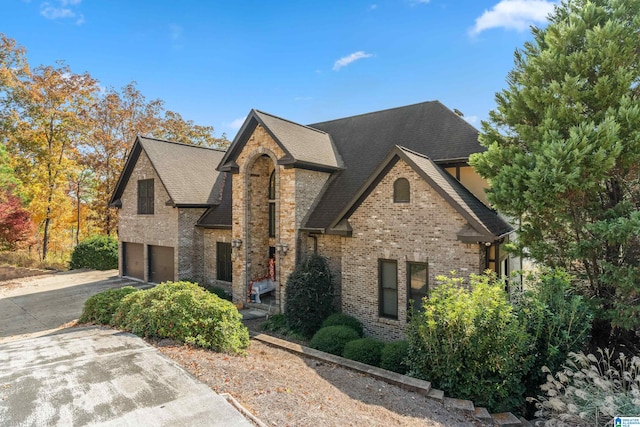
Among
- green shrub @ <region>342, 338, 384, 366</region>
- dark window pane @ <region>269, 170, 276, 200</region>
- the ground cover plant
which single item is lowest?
green shrub @ <region>342, 338, 384, 366</region>

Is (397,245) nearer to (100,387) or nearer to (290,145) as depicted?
(290,145)

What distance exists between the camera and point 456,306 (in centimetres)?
705

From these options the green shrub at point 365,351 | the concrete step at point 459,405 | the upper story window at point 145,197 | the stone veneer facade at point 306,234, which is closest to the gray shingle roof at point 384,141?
the stone veneer facade at point 306,234

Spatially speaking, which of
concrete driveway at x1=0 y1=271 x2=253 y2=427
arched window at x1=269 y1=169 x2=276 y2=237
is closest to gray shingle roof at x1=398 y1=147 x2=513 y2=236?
arched window at x1=269 y1=169 x2=276 y2=237

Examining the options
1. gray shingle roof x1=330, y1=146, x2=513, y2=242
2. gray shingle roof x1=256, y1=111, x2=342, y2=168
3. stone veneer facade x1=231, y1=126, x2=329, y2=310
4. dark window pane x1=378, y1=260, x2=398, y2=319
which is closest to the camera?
gray shingle roof x1=330, y1=146, x2=513, y2=242

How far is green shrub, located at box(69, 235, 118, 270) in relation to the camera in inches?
942

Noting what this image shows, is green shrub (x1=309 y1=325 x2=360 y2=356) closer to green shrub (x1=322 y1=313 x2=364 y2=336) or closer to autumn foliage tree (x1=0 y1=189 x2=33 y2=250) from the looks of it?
green shrub (x1=322 y1=313 x2=364 y2=336)

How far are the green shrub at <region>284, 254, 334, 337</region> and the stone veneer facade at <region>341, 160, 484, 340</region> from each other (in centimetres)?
68

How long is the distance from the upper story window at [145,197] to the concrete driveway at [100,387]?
10.4 meters

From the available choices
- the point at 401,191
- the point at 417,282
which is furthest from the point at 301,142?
the point at 417,282

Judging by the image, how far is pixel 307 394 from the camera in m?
6.28

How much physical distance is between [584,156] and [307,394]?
26.4ft

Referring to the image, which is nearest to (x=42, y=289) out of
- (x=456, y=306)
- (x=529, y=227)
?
(x=456, y=306)

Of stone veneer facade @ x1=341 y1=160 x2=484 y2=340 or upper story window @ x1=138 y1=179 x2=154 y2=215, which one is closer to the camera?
stone veneer facade @ x1=341 y1=160 x2=484 y2=340
